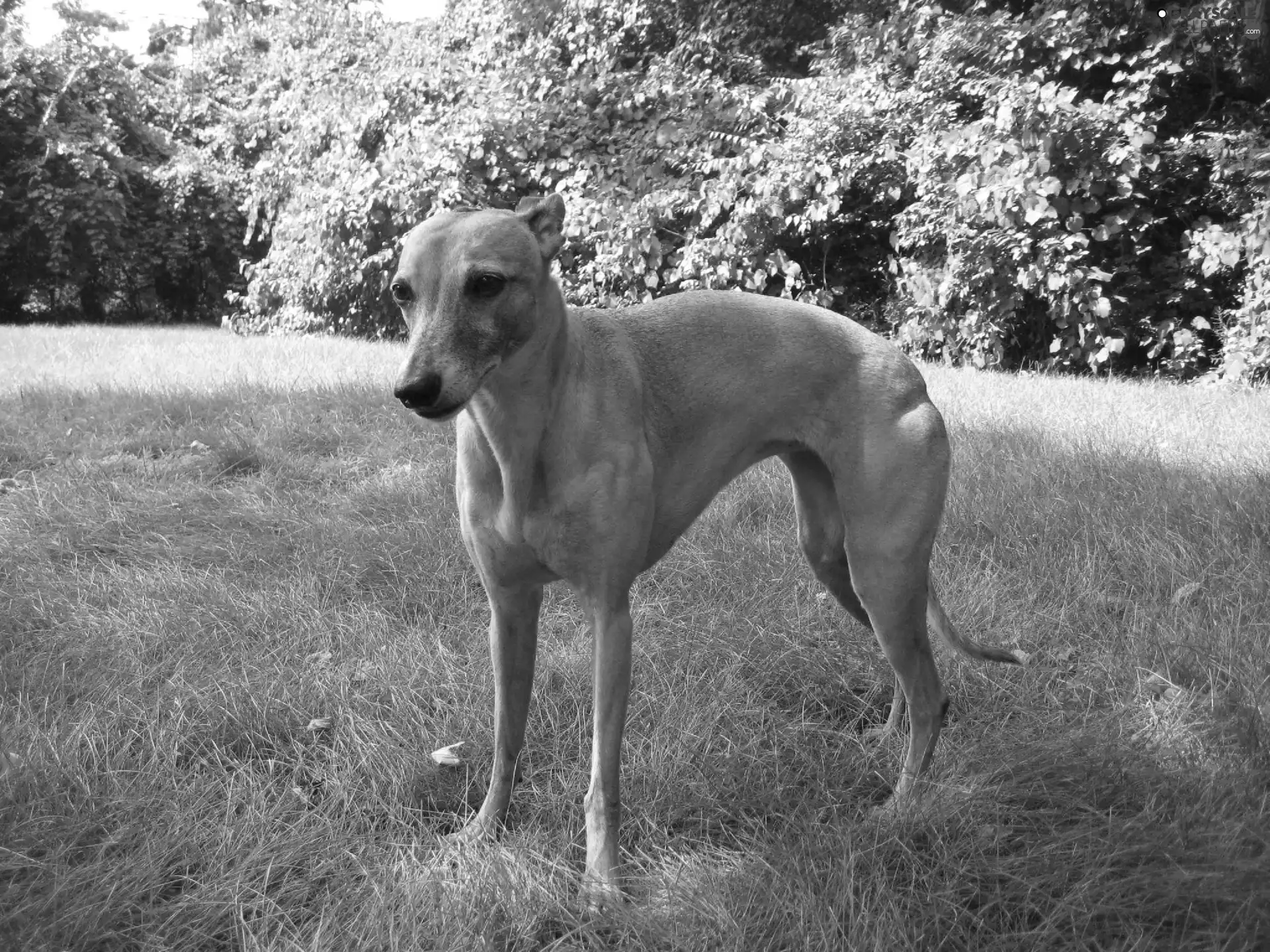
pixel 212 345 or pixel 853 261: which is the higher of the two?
pixel 853 261

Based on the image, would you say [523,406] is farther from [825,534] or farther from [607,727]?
[825,534]

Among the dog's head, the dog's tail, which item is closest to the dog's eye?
the dog's head

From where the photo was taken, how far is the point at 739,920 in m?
1.95

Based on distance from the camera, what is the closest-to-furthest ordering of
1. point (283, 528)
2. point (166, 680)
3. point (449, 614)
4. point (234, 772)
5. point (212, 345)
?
point (234, 772) → point (166, 680) → point (449, 614) → point (283, 528) → point (212, 345)

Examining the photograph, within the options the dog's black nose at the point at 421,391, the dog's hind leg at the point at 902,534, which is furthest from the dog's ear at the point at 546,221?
the dog's hind leg at the point at 902,534

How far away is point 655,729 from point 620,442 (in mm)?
936

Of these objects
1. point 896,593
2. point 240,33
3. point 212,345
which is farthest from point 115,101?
point 896,593

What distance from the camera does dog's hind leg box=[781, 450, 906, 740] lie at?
291 cm

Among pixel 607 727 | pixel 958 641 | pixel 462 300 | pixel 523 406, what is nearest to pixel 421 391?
pixel 462 300

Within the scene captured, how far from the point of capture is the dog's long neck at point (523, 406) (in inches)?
86.4

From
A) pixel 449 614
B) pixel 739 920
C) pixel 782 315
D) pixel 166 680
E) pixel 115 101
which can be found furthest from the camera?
pixel 115 101

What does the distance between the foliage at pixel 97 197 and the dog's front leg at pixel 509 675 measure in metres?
18.1

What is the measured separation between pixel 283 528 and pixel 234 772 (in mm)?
1926

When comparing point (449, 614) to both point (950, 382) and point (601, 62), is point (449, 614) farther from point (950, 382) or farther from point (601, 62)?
point (601, 62)
